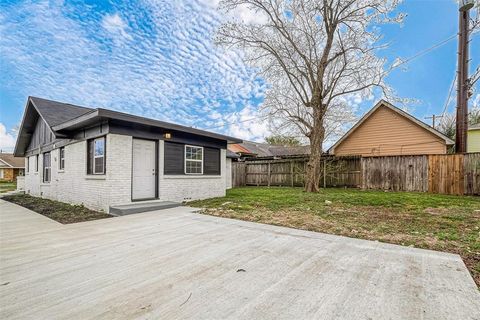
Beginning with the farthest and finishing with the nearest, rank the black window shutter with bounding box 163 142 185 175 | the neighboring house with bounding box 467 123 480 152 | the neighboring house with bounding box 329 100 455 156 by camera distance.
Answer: the neighboring house with bounding box 467 123 480 152
the neighboring house with bounding box 329 100 455 156
the black window shutter with bounding box 163 142 185 175

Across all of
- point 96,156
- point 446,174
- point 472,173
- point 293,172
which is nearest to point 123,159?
point 96,156

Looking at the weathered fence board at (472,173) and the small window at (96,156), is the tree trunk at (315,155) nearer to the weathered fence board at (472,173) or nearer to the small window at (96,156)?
the weathered fence board at (472,173)

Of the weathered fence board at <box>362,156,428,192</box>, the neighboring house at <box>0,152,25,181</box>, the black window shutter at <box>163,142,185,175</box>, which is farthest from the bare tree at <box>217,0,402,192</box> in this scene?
the neighboring house at <box>0,152,25,181</box>

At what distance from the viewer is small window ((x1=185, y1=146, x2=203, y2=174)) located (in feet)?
29.5

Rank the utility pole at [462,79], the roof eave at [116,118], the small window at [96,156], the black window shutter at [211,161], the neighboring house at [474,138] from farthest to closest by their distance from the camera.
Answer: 1. the neighboring house at [474,138]
2. the utility pole at [462,79]
3. the black window shutter at [211,161]
4. the small window at [96,156]
5. the roof eave at [116,118]

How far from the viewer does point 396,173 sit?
11531 mm

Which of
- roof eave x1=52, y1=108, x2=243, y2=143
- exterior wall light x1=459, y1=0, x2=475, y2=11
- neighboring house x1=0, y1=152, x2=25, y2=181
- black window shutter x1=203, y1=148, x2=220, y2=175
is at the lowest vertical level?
neighboring house x1=0, y1=152, x2=25, y2=181

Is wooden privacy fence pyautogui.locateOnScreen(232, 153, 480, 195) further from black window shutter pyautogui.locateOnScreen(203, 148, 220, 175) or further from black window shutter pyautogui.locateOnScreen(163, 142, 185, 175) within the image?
black window shutter pyautogui.locateOnScreen(163, 142, 185, 175)

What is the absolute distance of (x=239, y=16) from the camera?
11070 mm

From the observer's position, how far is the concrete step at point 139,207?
623cm

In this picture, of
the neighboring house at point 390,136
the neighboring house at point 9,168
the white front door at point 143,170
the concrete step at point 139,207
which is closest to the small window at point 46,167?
the white front door at point 143,170

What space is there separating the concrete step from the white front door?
431 mm

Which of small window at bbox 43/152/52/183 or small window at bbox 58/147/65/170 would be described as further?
small window at bbox 43/152/52/183

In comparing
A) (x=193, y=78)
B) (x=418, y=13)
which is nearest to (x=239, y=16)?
(x=193, y=78)
